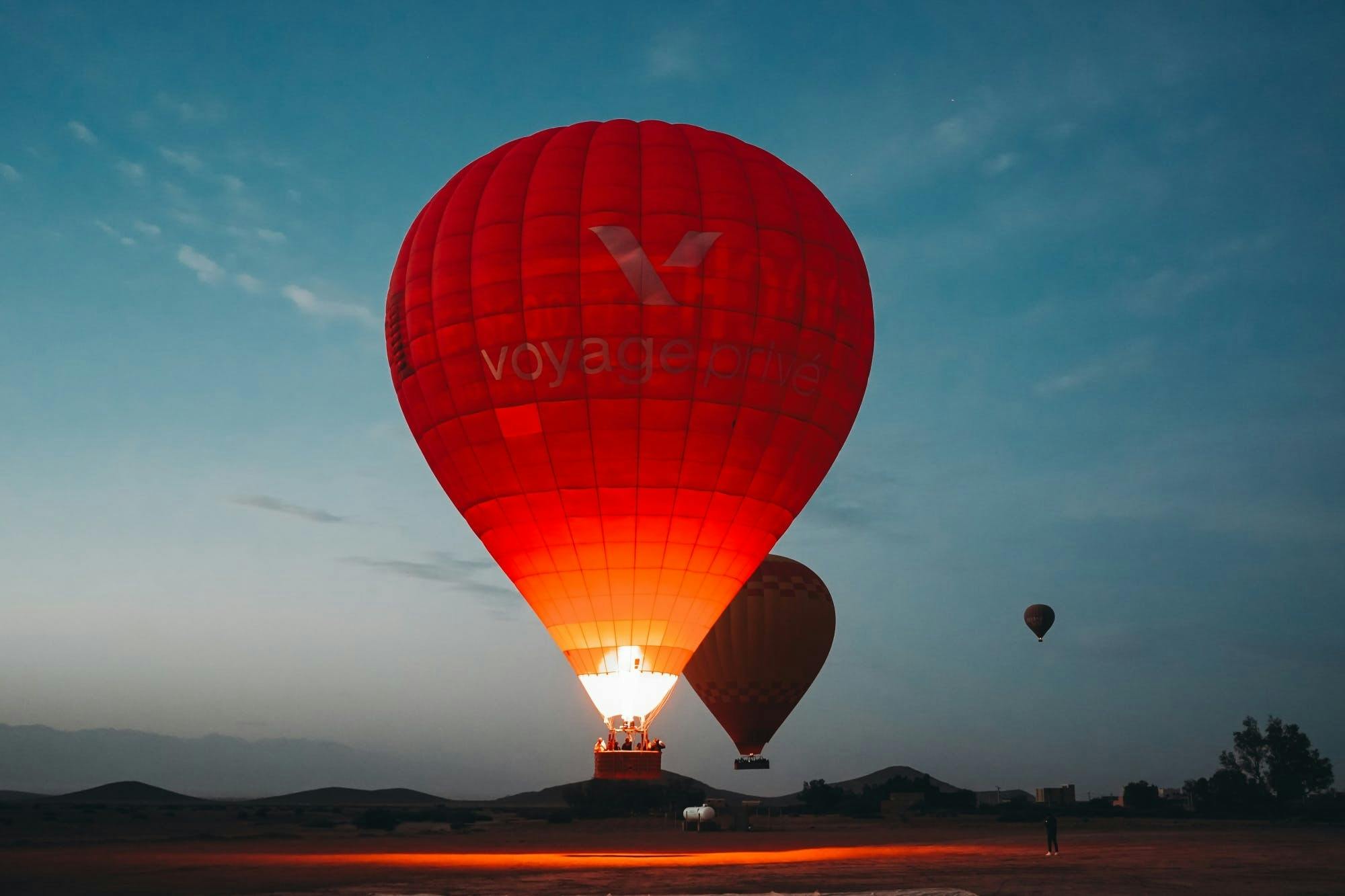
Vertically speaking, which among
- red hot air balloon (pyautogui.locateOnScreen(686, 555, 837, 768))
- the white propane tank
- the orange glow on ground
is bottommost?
the orange glow on ground

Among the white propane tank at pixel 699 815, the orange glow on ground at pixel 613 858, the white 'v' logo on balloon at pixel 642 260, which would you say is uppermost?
the white 'v' logo on balloon at pixel 642 260

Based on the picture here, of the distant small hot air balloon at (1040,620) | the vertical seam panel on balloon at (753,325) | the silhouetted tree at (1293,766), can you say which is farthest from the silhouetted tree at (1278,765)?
the vertical seam panel on balloon at (753,325)

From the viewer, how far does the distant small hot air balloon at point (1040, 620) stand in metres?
51.5

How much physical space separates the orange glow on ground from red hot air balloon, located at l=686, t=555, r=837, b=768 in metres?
16.1

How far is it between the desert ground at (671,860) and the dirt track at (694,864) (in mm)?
71

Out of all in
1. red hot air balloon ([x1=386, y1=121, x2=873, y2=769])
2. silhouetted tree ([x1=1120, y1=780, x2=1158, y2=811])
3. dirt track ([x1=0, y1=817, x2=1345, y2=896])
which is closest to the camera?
dirt track ([x1=0, y1=817, x2=1345, y2=896])

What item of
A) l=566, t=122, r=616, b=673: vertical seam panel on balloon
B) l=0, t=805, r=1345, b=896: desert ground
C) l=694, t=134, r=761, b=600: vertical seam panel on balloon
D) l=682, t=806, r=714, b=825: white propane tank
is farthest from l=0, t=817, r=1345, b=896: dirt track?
l=694, t=134, r=761, b=600: vertical seam panel on balloon

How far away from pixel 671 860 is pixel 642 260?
12286 mm

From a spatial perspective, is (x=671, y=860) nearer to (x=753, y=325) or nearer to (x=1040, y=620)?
(x=753, y=325)

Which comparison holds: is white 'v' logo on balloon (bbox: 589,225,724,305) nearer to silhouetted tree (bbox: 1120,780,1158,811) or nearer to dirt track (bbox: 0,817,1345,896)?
dirt track (bbox: 0,817,1345,896)

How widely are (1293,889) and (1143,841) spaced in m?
15.2

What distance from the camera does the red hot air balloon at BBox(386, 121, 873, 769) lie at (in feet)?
75.7

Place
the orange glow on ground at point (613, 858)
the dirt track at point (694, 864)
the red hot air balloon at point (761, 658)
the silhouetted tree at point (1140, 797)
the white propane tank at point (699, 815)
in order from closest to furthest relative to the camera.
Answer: the dirt track at point (694, 864)
the orange glow on ground at point (613, 858)
the white propane tank at point (699, 815)
the red hot air balloon at point (761, 658)
the silhouetted tree at point (1140, 797)

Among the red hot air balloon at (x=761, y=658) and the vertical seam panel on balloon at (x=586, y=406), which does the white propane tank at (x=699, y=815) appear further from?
the vertical seam panel on balloon at (x=586, y=406)
